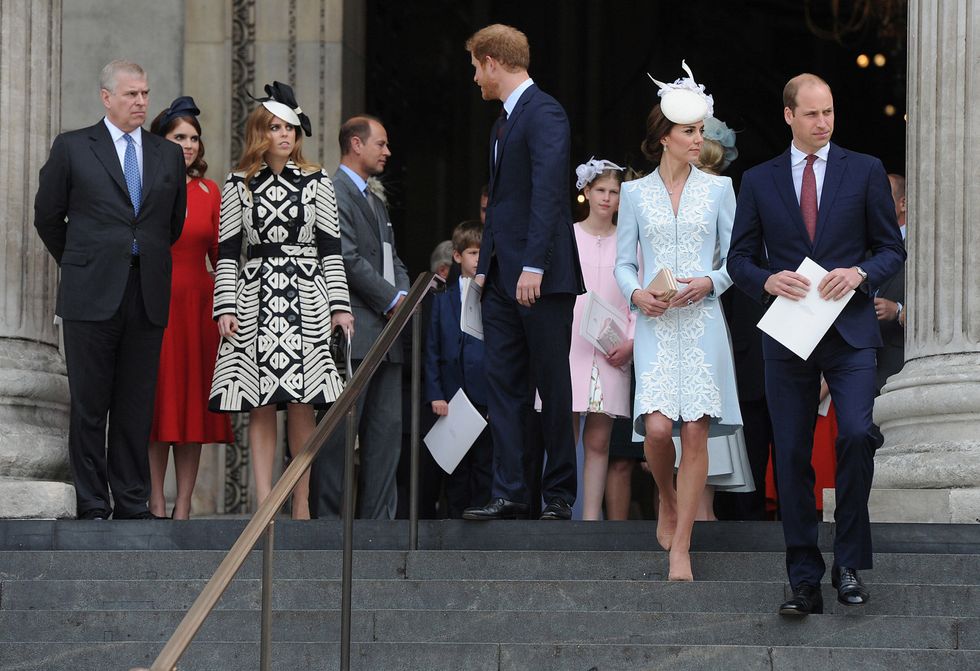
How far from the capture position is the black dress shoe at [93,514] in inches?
346

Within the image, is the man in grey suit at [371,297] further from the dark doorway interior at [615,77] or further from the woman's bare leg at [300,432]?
the dark doorway interior at [615,77]

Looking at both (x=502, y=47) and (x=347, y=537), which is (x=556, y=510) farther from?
(x=502, y=47)

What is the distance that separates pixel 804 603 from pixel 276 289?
3.30 m

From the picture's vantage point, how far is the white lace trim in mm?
7816

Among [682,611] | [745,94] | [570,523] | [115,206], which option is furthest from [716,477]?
[745,94]

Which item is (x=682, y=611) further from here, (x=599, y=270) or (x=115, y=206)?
(x=115, y=206)

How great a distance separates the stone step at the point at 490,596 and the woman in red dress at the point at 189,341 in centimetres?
167

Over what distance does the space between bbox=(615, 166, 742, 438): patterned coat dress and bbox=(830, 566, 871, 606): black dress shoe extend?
983 mm

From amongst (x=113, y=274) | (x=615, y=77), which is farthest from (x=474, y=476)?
(x=615, y=77)

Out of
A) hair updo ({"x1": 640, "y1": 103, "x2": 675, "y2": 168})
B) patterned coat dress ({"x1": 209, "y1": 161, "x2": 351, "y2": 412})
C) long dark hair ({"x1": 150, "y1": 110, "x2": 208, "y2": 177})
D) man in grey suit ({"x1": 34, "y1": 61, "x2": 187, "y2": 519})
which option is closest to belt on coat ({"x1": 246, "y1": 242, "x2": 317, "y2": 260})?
patterned coat dress ({"x1": 209, "y1": 161, "x2": 351, "y2": 412})

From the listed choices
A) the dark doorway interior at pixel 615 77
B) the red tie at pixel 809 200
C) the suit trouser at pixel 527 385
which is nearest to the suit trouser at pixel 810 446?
the red tie at pixel 809 200

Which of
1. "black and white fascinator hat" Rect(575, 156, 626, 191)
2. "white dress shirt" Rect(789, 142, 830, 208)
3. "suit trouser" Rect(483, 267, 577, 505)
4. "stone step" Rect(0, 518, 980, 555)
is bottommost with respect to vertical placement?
"stone step" Rect(0, 518, 980, 555)

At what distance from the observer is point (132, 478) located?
883 centimetres

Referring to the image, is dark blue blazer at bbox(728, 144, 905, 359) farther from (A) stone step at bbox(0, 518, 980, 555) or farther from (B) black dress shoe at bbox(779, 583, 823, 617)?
(A) stone step at bbox(0, 518, 980, 555)
